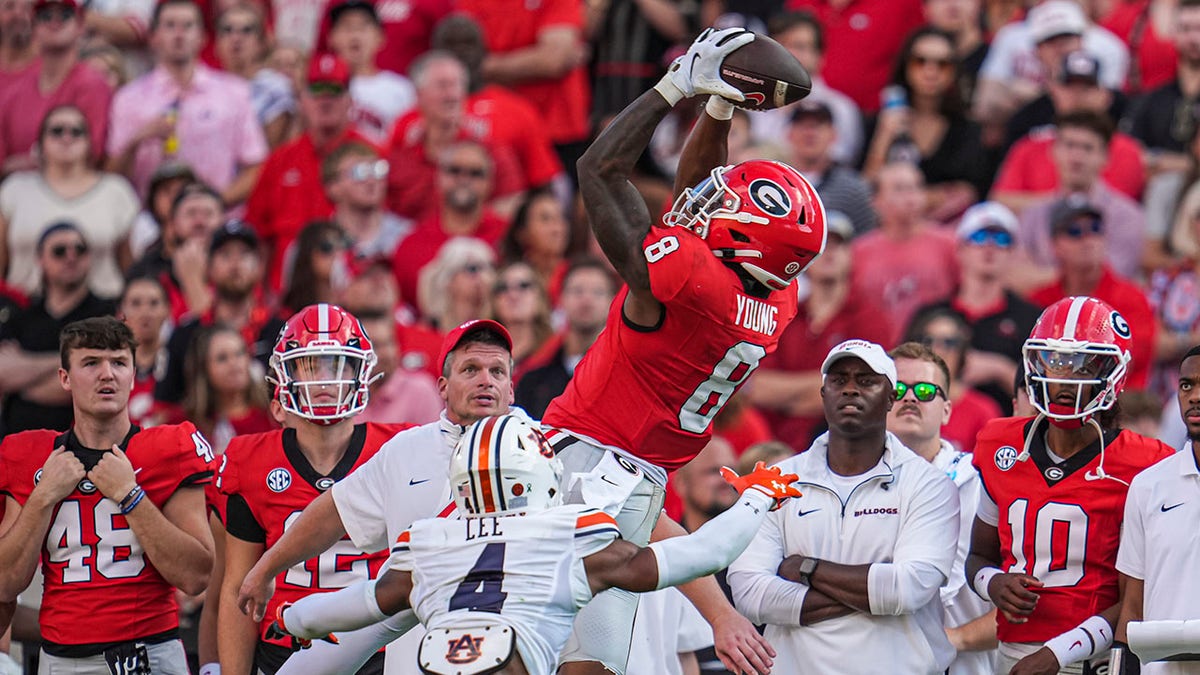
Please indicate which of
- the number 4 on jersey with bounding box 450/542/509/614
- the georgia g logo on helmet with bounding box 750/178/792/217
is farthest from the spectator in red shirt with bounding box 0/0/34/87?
the number 4 on jersey with bounding box 450/542/509/614

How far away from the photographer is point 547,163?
46.6ft

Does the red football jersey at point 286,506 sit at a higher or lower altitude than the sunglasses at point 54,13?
lower

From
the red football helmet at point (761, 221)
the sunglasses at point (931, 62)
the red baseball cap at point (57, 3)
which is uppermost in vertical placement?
the red baseball cap at point (57, 3)

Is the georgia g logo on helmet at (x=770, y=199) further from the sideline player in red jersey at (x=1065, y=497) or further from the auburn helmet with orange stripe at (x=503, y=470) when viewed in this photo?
the sideline player in red jersey at (x=1065, y=497)

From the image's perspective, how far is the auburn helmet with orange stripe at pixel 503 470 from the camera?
6375 millimetres

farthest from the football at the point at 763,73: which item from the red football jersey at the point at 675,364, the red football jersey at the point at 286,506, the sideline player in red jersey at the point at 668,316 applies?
the red football jersey at the point at 286,506

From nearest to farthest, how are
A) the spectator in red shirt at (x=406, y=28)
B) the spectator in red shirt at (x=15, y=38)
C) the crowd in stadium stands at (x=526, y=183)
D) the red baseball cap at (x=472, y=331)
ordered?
1. the red baseball cap at (x=472, y=331)
2. the crowd in stadium stands at (x=526, y=183)
3. the spectator in red shirt at (x=15, y=38)
4. the spectator in red shirt at (x=406, y=28)

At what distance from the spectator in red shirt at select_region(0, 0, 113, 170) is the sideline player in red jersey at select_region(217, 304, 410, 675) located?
5999 millimetres

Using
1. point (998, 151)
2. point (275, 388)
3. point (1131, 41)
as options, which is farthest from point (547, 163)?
point (275, 388)

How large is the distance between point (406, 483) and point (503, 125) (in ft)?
22.5

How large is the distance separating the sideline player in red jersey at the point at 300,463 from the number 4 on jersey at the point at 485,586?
1770 millimetres

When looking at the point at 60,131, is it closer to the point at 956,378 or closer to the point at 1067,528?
the point at 956,378

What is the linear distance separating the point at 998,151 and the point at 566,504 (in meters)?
8.40

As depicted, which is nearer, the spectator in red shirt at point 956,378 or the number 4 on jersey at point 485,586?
the number 4 on jersey at point 485,586
